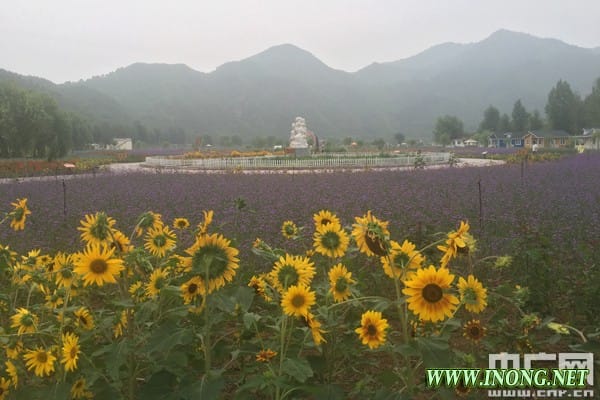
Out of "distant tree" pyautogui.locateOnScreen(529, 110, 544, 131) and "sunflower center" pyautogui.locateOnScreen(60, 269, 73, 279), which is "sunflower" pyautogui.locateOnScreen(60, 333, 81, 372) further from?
"distant tree" pyautogui.locateOnScreen(529, 110, 544, 131)

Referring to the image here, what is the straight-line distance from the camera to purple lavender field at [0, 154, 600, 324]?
16.6 feet

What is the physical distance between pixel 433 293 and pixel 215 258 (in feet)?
2.91

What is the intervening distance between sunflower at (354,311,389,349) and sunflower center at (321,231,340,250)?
17.8 inches

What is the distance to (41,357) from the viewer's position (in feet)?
6.95

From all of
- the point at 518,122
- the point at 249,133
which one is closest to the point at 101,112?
the point at 249,133

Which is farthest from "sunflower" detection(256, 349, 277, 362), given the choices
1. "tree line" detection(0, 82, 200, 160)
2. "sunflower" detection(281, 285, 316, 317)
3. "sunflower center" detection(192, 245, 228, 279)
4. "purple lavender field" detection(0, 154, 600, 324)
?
"tree line" detection(0, 82, 200, 160)

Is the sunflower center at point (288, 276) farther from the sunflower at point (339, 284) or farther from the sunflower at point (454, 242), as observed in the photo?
the sunflower at point (454, 242)

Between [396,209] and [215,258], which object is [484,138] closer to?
[396,209]

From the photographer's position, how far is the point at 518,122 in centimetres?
8088

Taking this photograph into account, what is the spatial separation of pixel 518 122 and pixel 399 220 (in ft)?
268

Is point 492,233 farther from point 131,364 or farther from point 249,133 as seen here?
point 249,133

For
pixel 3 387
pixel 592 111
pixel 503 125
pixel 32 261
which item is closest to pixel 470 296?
pixel 3 387

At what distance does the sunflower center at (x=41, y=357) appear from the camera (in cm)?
212

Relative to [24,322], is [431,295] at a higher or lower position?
higher
